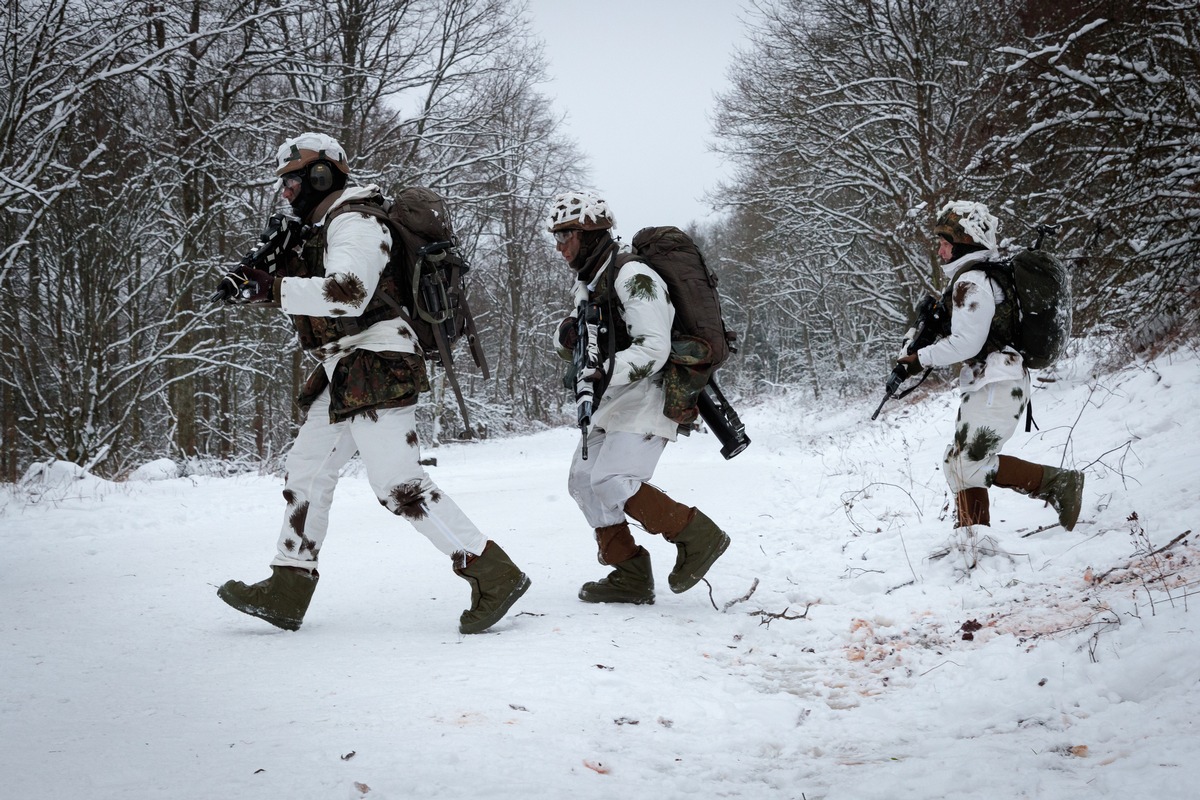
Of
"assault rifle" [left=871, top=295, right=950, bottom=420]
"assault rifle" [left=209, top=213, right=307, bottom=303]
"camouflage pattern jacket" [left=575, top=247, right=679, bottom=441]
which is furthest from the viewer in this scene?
"assault rifle" [left=871, top=295, right=950, bottom=420]

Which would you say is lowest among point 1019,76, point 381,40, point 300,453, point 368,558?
point 368,558

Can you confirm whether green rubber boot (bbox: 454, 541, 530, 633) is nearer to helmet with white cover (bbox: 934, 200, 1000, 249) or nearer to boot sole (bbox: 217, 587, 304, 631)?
boot sole (bbox: 217, 587, 304, 631)

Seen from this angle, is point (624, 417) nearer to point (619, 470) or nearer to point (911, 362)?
point (619, 470)

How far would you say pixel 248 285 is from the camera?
336 cm

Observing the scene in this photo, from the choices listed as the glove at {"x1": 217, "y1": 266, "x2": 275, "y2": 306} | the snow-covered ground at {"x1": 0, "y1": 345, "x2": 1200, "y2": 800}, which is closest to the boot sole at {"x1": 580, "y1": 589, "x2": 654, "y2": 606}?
the snow-covered ground at {"x1": 0, "y1": 345, "x2": 1200, "y2": 800}

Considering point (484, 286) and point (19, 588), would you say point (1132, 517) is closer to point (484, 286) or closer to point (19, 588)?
point (19, 588)

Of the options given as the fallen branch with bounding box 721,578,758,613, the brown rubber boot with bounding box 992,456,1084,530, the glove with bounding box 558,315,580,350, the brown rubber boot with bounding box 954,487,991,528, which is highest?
the glove with bounding box 558,315,580,350

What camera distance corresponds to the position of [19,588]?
4.21 metres

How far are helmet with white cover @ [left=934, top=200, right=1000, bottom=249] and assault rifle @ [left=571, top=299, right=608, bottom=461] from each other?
2.02 m

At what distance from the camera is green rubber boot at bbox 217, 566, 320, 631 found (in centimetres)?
337

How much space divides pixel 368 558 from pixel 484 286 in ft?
71.0

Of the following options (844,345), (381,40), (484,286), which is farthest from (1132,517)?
(844,345)

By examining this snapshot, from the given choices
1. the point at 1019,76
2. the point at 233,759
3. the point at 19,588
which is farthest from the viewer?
the point at 1019,76

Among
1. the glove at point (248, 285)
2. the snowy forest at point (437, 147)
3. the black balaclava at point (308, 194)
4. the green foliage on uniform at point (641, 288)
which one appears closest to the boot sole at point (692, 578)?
the green foliage on uniform at point (641, 288)
